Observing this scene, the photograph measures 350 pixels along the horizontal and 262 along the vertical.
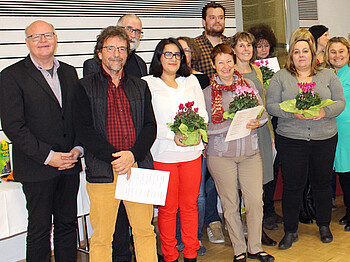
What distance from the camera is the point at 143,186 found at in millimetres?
2820

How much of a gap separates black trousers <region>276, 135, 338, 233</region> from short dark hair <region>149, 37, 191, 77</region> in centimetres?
117

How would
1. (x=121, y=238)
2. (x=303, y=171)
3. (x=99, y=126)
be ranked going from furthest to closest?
(x=303, y=171)
(x=121, y=238)
(x=99, y=126)

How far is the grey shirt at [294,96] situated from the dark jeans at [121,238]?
5.20ft

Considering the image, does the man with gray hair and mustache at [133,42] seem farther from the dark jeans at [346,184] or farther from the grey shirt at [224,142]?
the dark jeans at [346,184]

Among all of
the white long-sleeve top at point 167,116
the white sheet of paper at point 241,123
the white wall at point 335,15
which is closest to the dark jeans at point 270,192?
the white sheet of paper at point 241,123

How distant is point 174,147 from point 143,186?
0.45 metres

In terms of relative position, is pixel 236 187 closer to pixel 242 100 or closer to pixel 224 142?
pixel 224 142

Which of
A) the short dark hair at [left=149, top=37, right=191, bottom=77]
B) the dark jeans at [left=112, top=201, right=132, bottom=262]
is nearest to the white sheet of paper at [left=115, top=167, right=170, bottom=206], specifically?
the dark jeans at [left=112, top=201, right=132, bottom=262]

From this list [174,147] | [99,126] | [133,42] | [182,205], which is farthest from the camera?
[133,42]

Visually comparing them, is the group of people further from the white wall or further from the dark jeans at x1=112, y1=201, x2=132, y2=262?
the white wall

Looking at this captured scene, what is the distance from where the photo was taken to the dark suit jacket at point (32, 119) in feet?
8.84

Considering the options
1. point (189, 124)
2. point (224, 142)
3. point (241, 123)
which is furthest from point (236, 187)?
point (189, 124)

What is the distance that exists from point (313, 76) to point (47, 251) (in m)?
2.67

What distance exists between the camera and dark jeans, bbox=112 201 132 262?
3.36 metres
